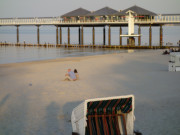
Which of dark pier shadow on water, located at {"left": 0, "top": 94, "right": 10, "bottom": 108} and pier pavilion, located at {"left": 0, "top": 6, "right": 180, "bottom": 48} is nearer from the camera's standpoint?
dark pier shadow on water, located at {"left": 0, "top": 94, "right": 10, "bottom": 108}

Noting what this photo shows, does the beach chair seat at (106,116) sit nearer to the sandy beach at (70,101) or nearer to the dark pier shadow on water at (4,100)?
the sandy beach at (70,101)

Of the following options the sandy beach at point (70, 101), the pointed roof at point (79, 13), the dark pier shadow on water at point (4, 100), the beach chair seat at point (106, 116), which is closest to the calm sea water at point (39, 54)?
the pointed roof at point (79, 13)

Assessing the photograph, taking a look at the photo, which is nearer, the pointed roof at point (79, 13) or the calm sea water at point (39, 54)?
the calm sea water at point (39, 54)

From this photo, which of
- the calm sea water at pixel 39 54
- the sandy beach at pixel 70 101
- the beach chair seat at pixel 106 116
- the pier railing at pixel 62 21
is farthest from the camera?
the pier railing at pixel 62 21

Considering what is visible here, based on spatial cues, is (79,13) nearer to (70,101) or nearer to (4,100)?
(4,100)

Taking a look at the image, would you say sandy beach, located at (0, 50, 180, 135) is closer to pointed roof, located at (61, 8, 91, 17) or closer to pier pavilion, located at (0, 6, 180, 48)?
pier pavilion, located at (0, 6, 180, 48)

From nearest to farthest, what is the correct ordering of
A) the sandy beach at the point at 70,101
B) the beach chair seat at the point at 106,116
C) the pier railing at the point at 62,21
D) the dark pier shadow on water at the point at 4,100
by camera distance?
the beach chair seat at the point at 106,116
the sandy beach at the point at 70,101
the dark pier shadow on water at the point at 4,100
the pier railing at the point at 62,21

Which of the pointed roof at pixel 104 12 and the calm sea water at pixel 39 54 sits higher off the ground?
the pointed roof at pixel 104 12

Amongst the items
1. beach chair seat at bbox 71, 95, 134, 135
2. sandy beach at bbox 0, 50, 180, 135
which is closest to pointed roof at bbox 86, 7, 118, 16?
sandy beach at bbox 0, 50, 180, 135

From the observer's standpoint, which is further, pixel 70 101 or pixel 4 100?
pixel 4 100

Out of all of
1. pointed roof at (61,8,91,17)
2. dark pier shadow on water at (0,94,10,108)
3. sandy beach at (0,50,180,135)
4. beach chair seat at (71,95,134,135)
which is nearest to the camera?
beach chair seat at (71,95,134,135)

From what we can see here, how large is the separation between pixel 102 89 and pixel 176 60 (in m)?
5.01

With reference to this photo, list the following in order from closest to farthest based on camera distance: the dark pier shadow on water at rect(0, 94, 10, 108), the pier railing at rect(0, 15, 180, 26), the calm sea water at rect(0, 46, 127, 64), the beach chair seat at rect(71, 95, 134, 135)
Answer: the beach chair seat at rect(71, 95, 134, 135)
the dark pier shadow on water at rect(0, 94, 10, 108)
the calm sea water at rect(0, 46, 127, 64)
the pier railing at rect(0, 15, 180, 26)

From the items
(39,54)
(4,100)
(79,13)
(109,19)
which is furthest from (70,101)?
(79,13)
